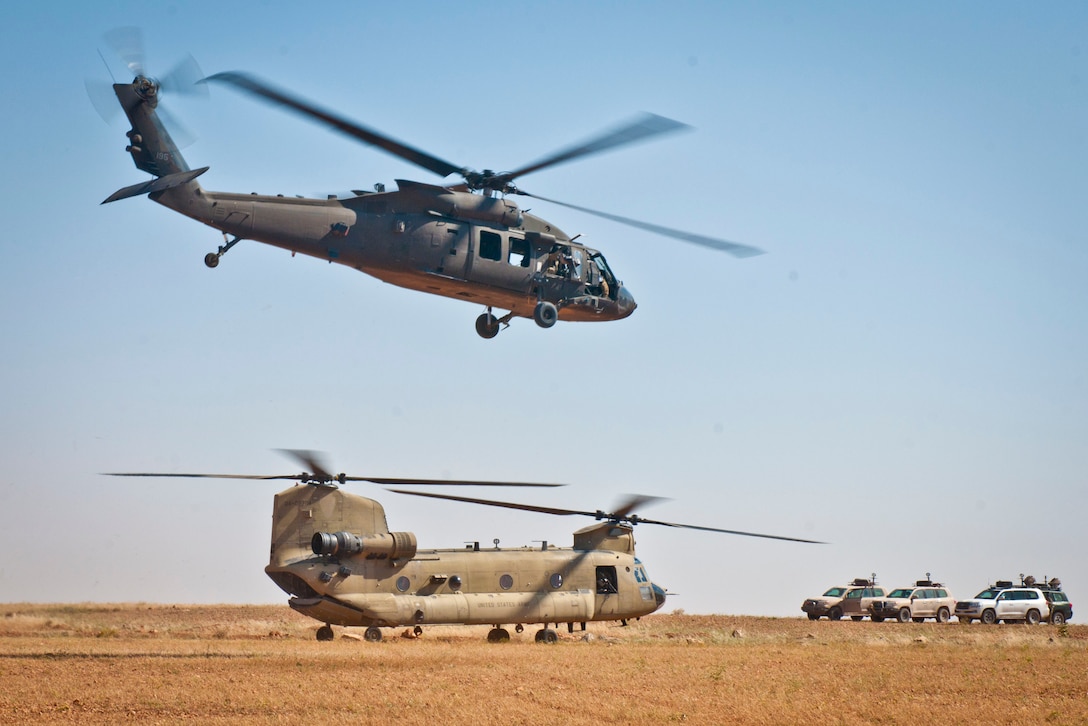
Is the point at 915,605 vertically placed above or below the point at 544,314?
below

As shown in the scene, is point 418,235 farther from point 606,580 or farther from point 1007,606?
point 1007,606

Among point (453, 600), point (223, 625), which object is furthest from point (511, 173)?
point (223, 625)

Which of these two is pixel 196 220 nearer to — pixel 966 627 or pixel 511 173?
pixel 511 173

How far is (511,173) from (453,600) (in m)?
10.5

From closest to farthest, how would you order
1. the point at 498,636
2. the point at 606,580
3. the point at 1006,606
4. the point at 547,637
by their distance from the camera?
the point at 547,637 → the point at 498,636 → the point at 606,580 → the point at 1006,606

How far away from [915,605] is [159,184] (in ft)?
99.0

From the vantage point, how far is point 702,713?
56.1 ft

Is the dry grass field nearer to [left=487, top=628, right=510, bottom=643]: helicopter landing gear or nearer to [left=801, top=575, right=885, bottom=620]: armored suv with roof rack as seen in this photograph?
[left=487, top=628, right=510, bottom=643]: helicopter landing gear

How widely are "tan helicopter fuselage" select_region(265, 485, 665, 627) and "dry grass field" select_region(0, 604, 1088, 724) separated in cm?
87

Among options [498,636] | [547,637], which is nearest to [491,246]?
[547,637]

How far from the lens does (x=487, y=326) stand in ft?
88.5

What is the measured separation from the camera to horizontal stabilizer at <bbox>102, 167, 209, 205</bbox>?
68.2 ft

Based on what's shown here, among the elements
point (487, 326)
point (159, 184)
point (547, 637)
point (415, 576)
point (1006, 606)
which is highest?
point (159, 184)

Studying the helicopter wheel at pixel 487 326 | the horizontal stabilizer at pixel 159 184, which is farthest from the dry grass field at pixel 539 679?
the horizontal stabilizer at pixel 159 184
